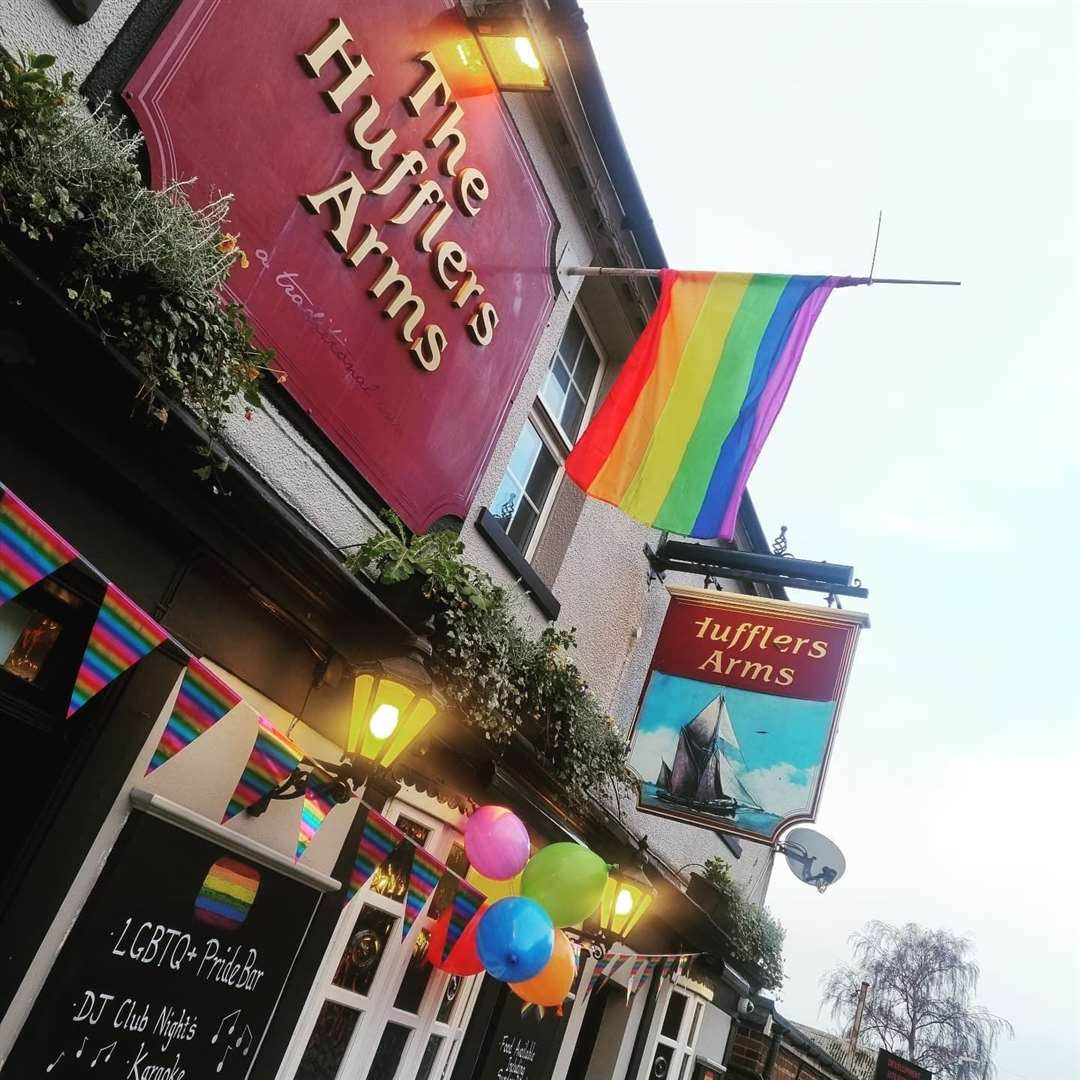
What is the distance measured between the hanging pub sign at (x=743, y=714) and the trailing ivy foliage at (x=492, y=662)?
0.96 m

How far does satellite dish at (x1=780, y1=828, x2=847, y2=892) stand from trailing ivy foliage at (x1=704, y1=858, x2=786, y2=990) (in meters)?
1.65

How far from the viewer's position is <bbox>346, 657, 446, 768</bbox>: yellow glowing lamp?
4.64m

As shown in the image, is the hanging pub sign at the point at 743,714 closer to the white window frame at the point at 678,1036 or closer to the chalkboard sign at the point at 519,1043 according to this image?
the chalkboard sign at the point at 519,1043

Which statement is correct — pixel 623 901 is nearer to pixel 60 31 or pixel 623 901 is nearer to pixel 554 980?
pixel 554 980

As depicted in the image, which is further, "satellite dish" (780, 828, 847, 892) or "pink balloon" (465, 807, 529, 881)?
"satellite dish" (780, 828, 847, 892)

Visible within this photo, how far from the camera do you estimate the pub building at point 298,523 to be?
3561 mm

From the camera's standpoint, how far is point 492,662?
5.49 meters

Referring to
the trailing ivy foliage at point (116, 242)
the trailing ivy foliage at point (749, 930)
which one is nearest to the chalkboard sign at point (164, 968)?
the trailing ivy foliage at point (116, 242)

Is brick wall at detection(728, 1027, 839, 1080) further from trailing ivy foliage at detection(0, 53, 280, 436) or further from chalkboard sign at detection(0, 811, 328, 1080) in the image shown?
trailing ivy foliage at detection(0, 53, 280, 436)

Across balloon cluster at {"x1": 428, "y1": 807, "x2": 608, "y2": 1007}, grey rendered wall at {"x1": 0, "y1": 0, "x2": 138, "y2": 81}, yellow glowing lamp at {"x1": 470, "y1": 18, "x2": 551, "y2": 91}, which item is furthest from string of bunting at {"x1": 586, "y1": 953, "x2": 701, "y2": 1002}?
grey rendered wall at {"x1": 0, "y1": 0, "x2": 138, "y2": 81}

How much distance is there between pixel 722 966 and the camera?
417 inches

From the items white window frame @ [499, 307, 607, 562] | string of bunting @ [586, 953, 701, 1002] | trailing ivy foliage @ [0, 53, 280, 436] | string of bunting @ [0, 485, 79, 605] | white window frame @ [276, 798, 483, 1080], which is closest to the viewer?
string of bunting @ [0, 485, 79, 605]

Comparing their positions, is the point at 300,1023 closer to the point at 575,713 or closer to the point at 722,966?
the point at 575,713

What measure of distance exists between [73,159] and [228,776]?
9.22ft
